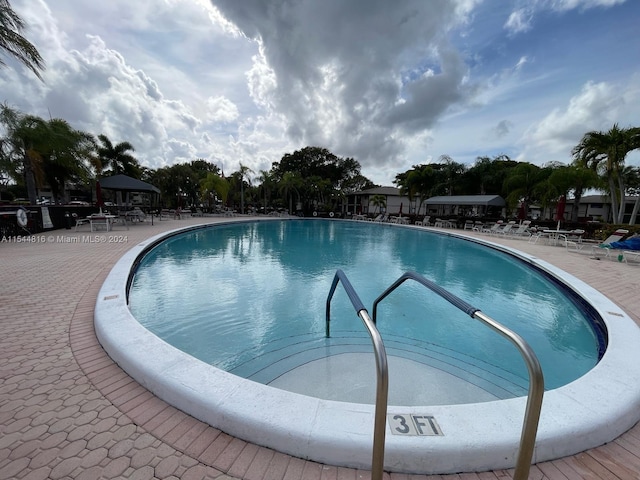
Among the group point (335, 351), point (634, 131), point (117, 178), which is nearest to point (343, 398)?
point (335, 351)

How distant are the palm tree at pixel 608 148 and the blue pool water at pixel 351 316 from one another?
1154 cm

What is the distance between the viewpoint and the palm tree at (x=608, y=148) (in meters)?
14.5

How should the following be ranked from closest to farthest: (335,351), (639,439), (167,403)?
1. (639,439)
2. (167,403)
3. (335,351)

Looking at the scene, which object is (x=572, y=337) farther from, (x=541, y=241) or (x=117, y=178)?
(x=117, y=178)

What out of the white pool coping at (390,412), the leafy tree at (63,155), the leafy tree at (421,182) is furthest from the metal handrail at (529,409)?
the leafy tree at (421,182)

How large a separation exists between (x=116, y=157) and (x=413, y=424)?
3384 centimetres

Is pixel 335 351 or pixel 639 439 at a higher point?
pixel 639 439

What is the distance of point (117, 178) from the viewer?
15859mm

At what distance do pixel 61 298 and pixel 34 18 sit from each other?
7056mm

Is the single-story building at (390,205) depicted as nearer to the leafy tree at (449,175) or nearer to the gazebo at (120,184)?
the leafy tree at (449,175)

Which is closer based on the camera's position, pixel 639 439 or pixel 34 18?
pixel 639 439

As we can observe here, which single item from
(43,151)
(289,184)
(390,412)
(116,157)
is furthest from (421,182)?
(390,412)

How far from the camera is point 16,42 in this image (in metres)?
5.57

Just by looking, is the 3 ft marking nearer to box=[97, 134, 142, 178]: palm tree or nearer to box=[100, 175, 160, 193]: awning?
box=[100, 175, 160, 193]: awning
